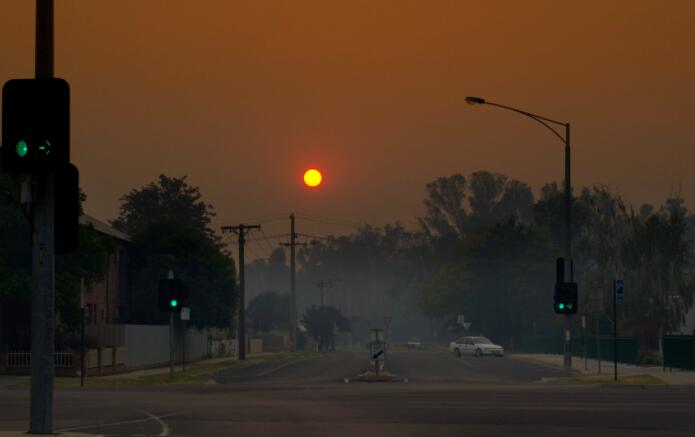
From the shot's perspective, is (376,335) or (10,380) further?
(376,335)

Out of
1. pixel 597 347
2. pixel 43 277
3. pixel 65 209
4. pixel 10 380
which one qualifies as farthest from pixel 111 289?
pixel 43 277

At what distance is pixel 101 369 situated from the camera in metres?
57.6

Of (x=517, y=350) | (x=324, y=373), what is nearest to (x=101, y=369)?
(x=324, y=373)

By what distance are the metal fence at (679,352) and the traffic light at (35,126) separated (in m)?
42.2

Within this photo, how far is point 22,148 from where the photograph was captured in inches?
555

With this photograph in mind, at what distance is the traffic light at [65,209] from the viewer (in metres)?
14.5

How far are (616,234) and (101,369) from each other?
35653 mm

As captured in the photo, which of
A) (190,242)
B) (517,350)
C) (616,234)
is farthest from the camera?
(517,350)

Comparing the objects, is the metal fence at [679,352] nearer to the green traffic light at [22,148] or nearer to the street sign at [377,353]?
the street sign at [377,353]

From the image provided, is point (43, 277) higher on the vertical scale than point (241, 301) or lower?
higher

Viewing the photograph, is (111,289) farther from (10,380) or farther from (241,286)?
(10,380)

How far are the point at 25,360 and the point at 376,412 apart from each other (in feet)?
103

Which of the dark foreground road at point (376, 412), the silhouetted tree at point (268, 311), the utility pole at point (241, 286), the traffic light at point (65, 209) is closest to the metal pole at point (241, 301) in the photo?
the utility pole at point (241, 286)

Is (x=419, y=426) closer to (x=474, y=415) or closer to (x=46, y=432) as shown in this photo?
(x=474, y=415)
